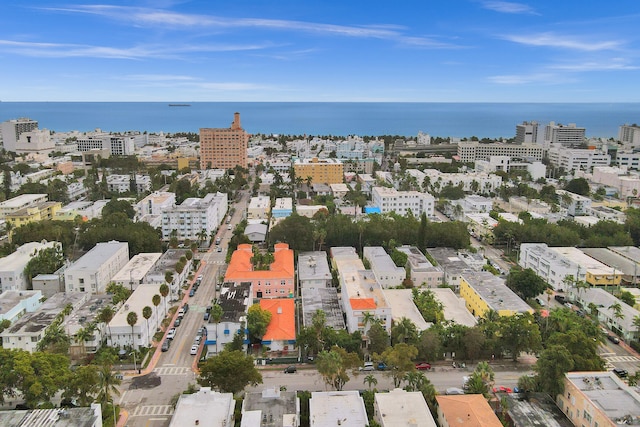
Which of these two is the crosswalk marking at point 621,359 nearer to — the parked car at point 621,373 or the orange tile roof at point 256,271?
the parked car at point 621,373

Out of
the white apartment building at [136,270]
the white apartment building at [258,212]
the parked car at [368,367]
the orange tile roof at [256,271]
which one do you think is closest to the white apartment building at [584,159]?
the white apartment building at [258,212]

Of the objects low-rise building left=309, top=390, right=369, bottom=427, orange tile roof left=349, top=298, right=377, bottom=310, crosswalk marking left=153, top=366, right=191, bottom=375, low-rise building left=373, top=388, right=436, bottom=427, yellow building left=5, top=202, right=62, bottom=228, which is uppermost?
yellow building left=5, top=202, right=62, bottom=228

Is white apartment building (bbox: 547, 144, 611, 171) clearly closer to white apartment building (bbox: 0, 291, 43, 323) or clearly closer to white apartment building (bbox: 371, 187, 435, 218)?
white apartment building (bbox: 371, 187, 435, 218)

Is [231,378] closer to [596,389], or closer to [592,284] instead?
[596,389]

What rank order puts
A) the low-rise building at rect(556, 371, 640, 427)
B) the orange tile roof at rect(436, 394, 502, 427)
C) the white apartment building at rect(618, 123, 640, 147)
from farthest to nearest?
1. the white apartment building at rect(618, 123, 640, 147)
2. the orange tile roof at rect(436, 394, 502, 427)
3. the low-rise building at rect(556, 371, 640, 427)

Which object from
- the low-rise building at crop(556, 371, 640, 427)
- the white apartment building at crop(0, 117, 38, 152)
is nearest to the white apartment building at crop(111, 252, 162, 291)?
the low-rise building at crop(556, 371, 640, 427)

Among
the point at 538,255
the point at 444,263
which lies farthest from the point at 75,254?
the point at 538,255
